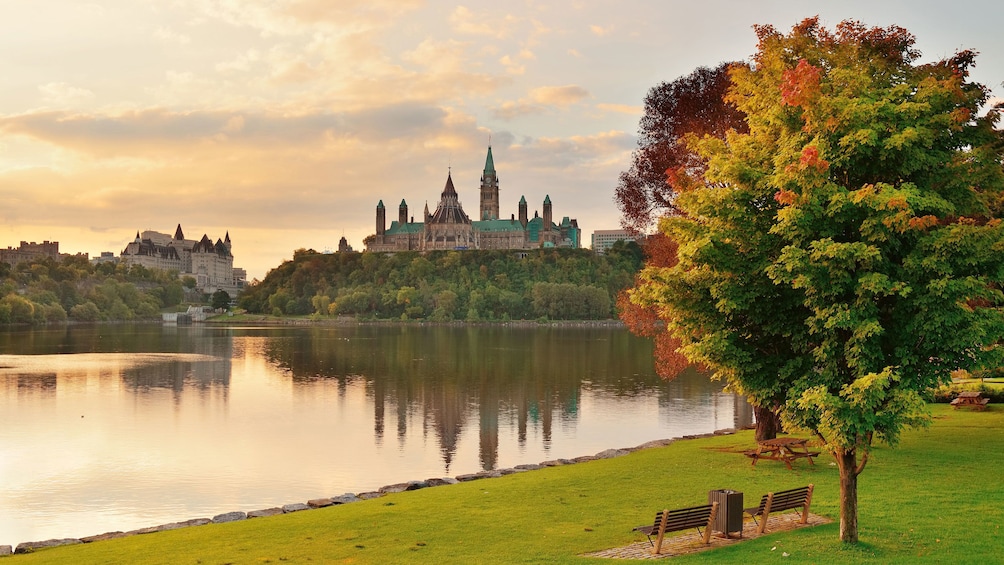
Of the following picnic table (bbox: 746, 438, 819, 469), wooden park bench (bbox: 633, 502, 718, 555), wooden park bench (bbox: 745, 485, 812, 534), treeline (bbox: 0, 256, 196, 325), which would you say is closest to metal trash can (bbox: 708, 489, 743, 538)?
wooden park bench (bbox: 633, 502, 718, 555)

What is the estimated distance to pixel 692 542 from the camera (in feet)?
43.7

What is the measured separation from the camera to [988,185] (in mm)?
13336

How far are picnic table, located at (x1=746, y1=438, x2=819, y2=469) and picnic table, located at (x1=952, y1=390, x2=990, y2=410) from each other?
1205cm

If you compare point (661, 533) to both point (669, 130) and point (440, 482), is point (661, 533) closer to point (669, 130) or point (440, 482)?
point (440, 482)

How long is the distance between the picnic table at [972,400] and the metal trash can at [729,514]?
19.9 meters

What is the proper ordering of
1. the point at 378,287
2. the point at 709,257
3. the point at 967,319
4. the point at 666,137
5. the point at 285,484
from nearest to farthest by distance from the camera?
the point at 967,319 → the point at 709,257 → the point at 285,484 → the point at 666,137 → the point at 378,287

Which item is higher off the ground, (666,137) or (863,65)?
(666,137)

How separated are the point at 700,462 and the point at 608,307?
486 feet

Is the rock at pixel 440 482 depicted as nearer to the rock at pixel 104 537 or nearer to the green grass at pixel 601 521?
the green grass at pixel 601 521

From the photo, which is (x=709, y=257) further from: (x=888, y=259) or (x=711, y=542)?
(x=711, y=542)

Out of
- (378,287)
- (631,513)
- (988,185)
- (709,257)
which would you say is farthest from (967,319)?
Result: (378,287)

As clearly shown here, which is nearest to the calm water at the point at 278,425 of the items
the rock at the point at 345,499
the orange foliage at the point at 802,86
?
the rock at the point at 345,499

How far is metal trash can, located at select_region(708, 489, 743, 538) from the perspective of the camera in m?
13.2

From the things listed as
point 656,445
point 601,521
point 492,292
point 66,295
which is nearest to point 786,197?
point 601,521
